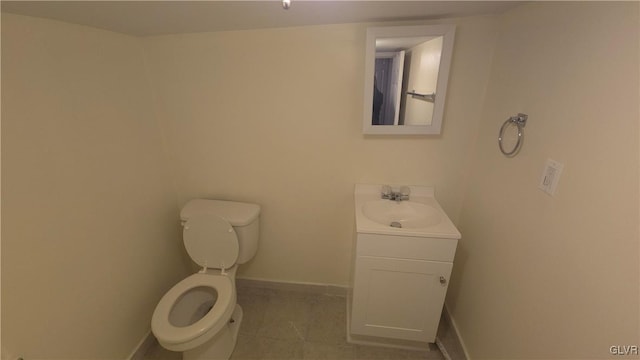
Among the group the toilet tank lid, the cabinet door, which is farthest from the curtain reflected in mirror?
the toilet tank lid

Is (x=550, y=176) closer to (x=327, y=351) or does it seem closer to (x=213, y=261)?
(x=327, y=351)

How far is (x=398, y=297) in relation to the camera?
49.3 inches

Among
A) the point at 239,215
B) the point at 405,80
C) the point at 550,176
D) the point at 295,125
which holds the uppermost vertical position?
the point at 405,80

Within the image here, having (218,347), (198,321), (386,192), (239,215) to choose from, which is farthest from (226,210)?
(386,192)

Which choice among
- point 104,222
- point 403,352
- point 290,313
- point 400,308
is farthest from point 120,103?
point 403,352

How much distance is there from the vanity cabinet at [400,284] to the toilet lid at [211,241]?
75 cm

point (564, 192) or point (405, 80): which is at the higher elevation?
point (405, 80)

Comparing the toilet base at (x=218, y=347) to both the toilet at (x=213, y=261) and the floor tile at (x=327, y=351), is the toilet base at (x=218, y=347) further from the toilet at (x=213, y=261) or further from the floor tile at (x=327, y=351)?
the floor tile at (x=327, y=351)

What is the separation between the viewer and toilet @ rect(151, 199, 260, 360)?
1.30 metres

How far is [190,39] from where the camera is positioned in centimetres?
129

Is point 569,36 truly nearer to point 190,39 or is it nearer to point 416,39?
point 416,39

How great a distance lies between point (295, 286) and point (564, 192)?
164cm

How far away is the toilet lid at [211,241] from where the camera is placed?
1413 mm

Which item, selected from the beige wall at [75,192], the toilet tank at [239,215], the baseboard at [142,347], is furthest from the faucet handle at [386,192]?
the baseboard at [142,347]
